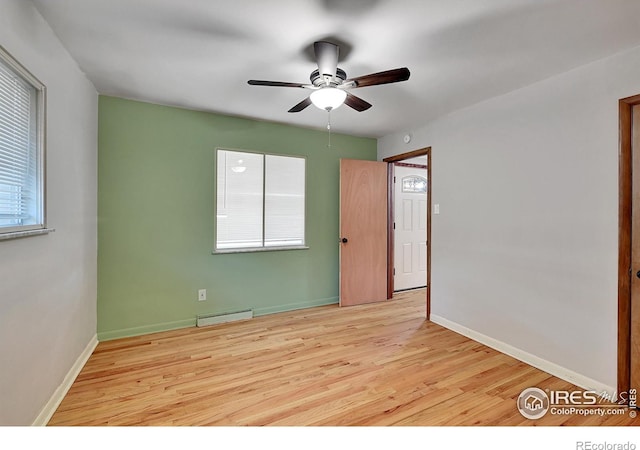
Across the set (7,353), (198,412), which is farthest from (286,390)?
(7,353)

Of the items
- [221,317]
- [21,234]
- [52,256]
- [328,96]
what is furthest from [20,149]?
[221,317]

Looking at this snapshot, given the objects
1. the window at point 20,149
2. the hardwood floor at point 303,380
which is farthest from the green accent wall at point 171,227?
the window at point 20,149

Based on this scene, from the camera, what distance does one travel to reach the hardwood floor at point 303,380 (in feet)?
6.07

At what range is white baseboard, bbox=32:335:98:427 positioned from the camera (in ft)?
5.74

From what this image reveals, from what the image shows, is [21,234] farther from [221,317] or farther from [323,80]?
[221,317]

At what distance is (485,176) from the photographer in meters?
2.92

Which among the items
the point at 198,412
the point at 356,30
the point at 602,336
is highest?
the point at 356,30

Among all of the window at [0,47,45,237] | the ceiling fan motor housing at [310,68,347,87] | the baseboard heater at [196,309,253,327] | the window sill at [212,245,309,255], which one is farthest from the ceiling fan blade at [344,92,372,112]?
the baseboard heater at [196,309,253,327]

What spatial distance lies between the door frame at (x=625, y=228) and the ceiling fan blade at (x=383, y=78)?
58.9 inches

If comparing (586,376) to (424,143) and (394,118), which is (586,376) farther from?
(394,118)

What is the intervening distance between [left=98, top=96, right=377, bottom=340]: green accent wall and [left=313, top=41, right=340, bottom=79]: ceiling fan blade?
1.77 m

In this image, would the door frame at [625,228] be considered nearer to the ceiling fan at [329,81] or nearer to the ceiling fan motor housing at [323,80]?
the ceiling fan at [329,81]

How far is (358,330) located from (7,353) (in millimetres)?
2650
